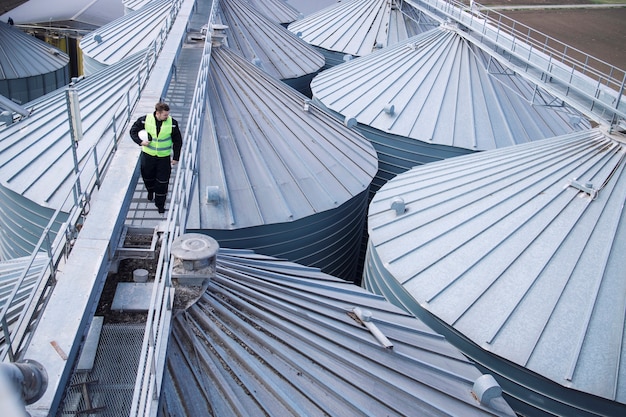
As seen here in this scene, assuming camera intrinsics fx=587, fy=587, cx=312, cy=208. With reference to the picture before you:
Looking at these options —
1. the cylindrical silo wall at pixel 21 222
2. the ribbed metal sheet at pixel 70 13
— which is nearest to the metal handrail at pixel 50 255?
the cylindrical silo wall at pixel 21 222

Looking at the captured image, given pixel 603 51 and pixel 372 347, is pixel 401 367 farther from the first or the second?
pixel 603 51

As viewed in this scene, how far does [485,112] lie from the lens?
17453 millimetres

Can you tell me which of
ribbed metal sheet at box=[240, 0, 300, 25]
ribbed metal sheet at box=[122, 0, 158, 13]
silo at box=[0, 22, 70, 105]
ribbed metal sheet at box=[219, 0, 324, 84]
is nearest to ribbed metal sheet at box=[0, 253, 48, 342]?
ribbed metal sheet at box=[219, 0, 324, 84]

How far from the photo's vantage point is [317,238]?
1369 centimetres

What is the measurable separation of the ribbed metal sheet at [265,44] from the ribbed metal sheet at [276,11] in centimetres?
598

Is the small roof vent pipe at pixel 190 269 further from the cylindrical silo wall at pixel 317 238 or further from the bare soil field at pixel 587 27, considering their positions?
the bare soil field at pixel 587 27

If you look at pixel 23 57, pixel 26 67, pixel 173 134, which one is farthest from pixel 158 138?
pixel 23 57

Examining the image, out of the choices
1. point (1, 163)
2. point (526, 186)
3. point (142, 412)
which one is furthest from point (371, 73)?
point (142, 412)

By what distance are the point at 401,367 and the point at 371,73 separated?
13111mm

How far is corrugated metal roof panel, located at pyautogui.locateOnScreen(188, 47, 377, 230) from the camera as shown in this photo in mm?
12203

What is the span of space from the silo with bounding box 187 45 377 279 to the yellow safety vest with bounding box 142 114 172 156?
2.03 meters

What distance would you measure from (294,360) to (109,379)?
240 centimetres

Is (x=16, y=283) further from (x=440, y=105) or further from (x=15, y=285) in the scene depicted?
(x=440, y=105)

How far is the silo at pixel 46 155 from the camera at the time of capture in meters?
12.4
